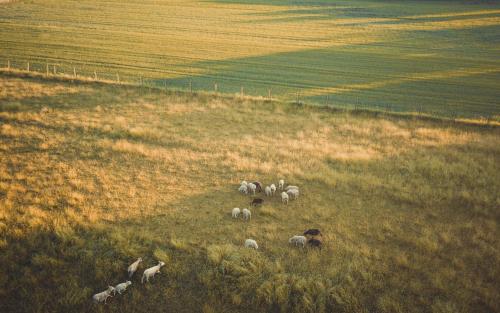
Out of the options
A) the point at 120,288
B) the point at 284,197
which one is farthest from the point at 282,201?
the point at 120,288

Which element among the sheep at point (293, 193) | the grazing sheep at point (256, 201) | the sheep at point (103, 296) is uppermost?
the sheep at point (293, 193)

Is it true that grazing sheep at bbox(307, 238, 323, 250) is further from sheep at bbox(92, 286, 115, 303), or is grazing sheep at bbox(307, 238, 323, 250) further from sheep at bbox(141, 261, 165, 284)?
sheep at bbox(92, 286, 115, 303)

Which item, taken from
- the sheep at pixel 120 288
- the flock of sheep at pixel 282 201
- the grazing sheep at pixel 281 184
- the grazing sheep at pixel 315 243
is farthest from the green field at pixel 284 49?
the sheep at pixel 120 288

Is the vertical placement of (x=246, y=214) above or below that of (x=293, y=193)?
below

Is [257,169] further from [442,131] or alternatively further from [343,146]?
[442,131]

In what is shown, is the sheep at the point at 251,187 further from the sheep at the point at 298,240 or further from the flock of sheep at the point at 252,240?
the sheep at the point at 298,240

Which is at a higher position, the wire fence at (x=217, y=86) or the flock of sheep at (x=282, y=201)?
the wire fence at (x=217, y=86)

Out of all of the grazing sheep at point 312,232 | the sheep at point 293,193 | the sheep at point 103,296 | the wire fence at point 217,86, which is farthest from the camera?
the wire fence at point 217,86

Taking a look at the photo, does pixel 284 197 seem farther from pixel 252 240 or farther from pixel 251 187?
pixel 252 240
